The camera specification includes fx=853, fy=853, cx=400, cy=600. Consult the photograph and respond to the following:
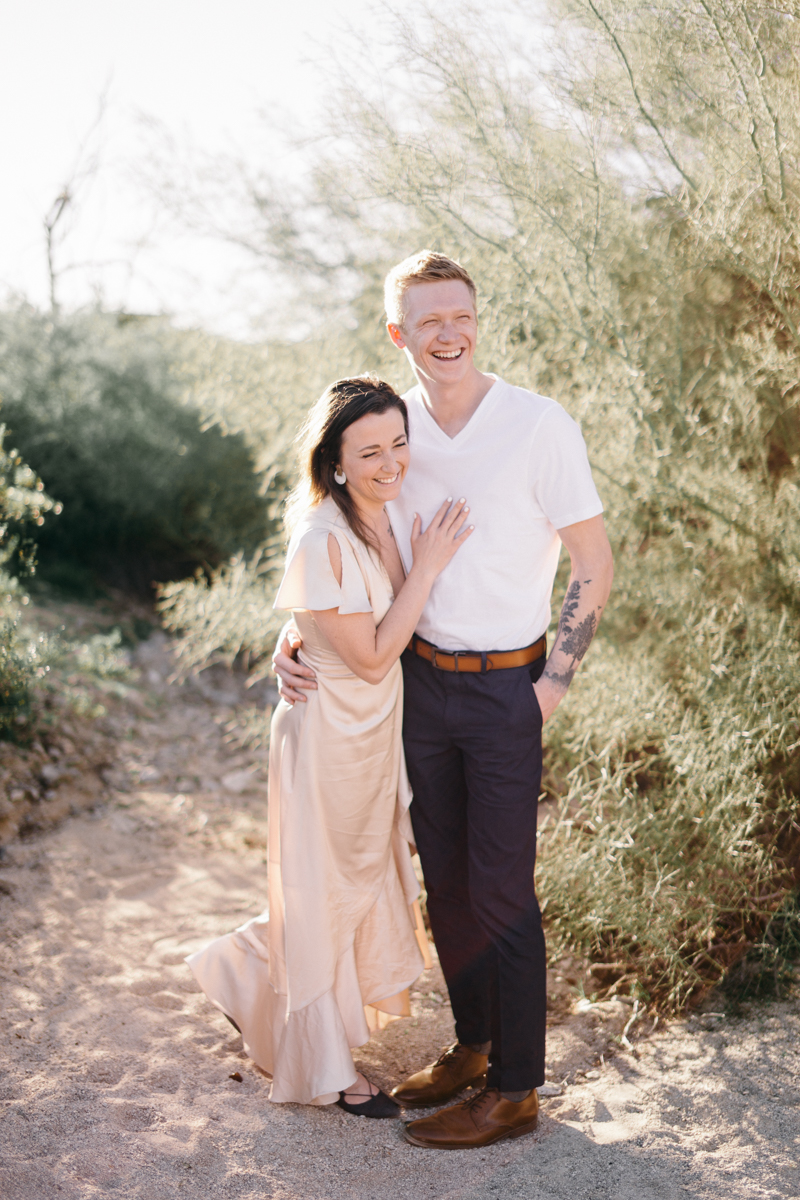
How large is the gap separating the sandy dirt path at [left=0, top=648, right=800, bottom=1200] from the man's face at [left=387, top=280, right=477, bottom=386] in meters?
1.97

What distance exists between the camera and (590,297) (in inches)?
130

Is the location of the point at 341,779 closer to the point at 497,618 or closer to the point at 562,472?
the point at 497,618

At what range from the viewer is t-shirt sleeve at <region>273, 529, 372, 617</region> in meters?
2.12

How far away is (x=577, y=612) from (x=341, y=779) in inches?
30.4

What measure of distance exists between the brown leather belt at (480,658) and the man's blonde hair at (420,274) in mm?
878

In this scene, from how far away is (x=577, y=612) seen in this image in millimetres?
2248

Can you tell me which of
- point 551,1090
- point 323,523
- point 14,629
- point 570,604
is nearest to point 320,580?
point 323,523

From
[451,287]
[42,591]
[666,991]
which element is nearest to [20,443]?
[42,591]

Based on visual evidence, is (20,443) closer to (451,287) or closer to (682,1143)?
(451,287)

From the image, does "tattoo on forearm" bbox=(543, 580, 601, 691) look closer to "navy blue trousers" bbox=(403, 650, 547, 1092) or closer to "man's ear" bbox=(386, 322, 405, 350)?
"navy blue trousers" bbox=(403, 650, 547, 1092)

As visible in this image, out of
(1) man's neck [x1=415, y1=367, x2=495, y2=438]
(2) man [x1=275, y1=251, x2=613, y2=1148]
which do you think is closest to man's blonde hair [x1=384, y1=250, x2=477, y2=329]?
(2) man [x1=275, y1=251, x2=613, y2=1148]

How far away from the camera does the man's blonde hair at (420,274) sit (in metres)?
2.18

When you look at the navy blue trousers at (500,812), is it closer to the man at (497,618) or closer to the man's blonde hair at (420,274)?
the man at (497,618)

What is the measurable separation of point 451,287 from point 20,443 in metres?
5.48
